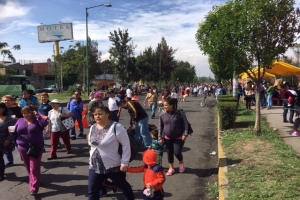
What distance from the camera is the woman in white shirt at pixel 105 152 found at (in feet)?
12.4

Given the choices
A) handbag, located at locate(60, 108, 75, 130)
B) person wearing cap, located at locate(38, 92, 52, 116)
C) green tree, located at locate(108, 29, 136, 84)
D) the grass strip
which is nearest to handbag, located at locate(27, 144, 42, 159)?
handbag, located at locate(60, 108, 75, 130)

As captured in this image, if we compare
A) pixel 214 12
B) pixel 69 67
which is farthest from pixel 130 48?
pixel 214 12

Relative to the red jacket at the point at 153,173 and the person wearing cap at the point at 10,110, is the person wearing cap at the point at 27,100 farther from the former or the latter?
the red jacket at the point at 153,173

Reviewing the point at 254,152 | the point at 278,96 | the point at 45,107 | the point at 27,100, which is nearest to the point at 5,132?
the point at 45,107

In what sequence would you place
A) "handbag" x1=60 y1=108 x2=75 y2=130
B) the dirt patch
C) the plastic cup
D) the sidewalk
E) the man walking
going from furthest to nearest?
1. the man walking
2. the sidewalk
3. "handbag" x1=60 y1=108 x2=75 y2=130
4. the dirt patch
5. the plastic cup

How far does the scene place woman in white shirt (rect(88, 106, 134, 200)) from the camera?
3793mm

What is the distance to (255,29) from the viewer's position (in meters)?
7.54

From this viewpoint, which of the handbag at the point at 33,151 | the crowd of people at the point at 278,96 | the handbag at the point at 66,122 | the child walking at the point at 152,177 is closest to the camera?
the child walking at the point at 152,177

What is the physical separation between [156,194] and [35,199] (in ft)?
7.65

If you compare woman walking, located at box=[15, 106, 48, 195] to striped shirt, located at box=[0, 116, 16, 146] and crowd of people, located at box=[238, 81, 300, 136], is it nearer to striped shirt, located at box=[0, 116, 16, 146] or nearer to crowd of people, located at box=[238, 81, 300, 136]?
striped shirt, located at box=[0, 116, 16, 146]

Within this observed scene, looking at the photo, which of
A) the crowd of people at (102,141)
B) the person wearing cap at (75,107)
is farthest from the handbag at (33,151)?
the person wearing cap at (75,107)

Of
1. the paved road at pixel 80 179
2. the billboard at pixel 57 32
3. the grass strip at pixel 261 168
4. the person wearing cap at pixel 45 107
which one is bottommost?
the paved road at pixel 80 179

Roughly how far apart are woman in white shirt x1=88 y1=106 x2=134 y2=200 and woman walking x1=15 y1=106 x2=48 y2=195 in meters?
1.73

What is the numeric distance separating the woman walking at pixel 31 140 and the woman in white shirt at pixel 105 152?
1.73 m
